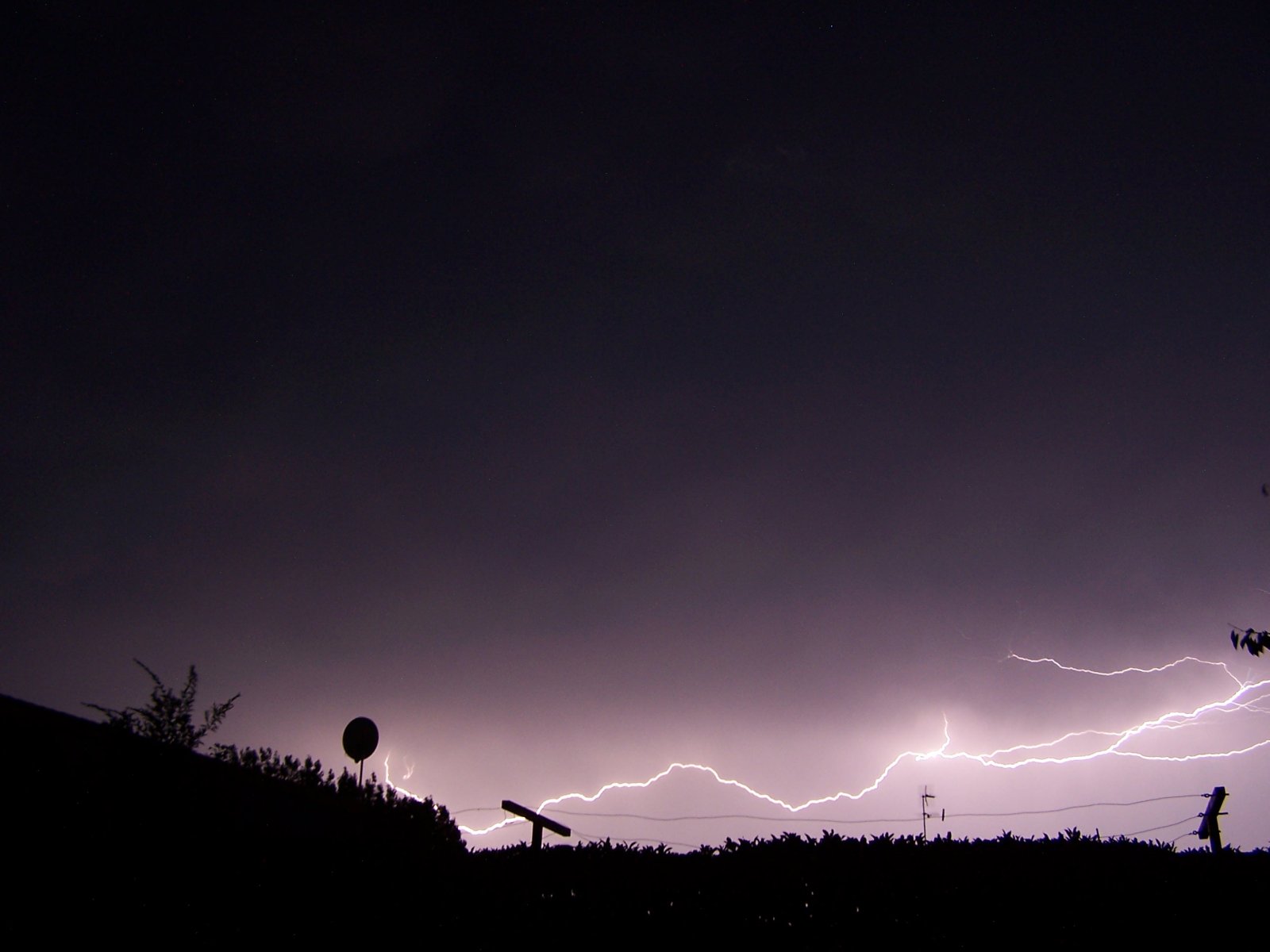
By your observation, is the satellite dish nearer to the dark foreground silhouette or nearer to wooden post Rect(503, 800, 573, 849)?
wooden post Rect(503, 800, 573, 849)

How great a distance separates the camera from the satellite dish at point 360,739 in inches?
522

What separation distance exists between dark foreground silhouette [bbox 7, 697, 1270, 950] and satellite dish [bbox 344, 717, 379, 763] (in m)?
6.70

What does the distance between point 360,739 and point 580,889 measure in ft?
28.6

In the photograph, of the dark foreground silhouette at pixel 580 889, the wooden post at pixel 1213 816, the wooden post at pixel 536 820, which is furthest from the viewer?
the wooden post at pixel 1213 816

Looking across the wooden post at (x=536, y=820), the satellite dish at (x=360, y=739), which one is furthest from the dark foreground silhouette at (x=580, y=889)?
the satellite dish at (x=360, y=739)

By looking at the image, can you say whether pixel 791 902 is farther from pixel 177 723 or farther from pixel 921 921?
pixel 177 723

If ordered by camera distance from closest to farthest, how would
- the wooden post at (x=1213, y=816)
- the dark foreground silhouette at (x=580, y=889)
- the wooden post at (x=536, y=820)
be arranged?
the dark foreground silhouette at (x=580, y=889) < the wooden post at (x=536, y=820) < the wooden post at (x=1213, y=816)

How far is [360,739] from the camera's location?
524 inches

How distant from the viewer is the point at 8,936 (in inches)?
191

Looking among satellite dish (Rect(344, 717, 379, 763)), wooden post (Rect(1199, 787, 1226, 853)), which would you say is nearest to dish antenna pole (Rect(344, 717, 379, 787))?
satellite dish (Rect(344, 717, 379, 763))

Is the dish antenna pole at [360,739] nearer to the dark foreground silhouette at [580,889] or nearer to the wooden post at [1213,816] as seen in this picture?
the dark foreground silhouette at [580,889]

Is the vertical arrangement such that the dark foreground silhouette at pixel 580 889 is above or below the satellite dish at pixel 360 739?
below

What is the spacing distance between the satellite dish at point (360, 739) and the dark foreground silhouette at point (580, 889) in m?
6.70

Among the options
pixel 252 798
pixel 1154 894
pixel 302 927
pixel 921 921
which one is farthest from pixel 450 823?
pixel 1154 894
